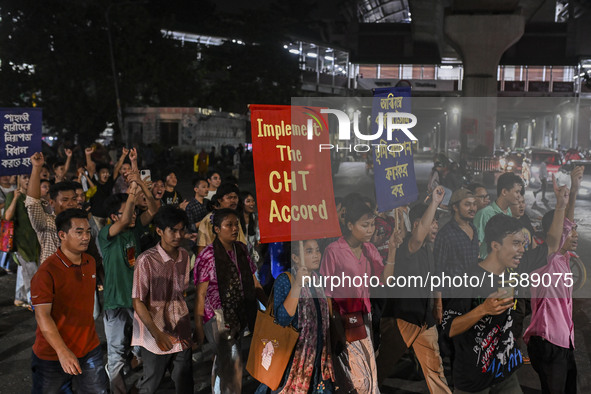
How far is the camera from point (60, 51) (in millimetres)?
29031

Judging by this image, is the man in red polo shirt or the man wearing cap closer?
the man in red polo shirt

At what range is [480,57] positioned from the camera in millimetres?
22453

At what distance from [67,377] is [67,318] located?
1.21ft

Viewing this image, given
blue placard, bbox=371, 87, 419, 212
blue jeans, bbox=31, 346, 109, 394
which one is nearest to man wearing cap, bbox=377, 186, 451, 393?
blue placard, bbox=371, 87, 419, 212

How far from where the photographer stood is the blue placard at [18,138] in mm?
7168

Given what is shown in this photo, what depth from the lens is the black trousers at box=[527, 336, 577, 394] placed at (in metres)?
4.02

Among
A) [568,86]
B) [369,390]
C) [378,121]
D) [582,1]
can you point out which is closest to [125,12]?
[378,121]

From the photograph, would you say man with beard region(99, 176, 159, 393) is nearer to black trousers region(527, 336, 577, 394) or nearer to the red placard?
the red placard

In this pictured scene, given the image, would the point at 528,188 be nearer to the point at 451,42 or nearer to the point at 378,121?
the point at 451,42

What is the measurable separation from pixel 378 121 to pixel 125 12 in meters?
26.2

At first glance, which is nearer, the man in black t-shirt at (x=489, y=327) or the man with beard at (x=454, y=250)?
the man in black t-shirt at (x=489, y=327)

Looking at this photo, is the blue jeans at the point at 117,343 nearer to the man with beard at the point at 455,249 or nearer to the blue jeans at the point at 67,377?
the blue jeans at the point at 67,377

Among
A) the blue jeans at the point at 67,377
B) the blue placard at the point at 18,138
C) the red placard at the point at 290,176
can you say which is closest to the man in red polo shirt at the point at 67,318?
the blue jeans at the point at 67,377

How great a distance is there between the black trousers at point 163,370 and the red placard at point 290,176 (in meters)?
1.08
